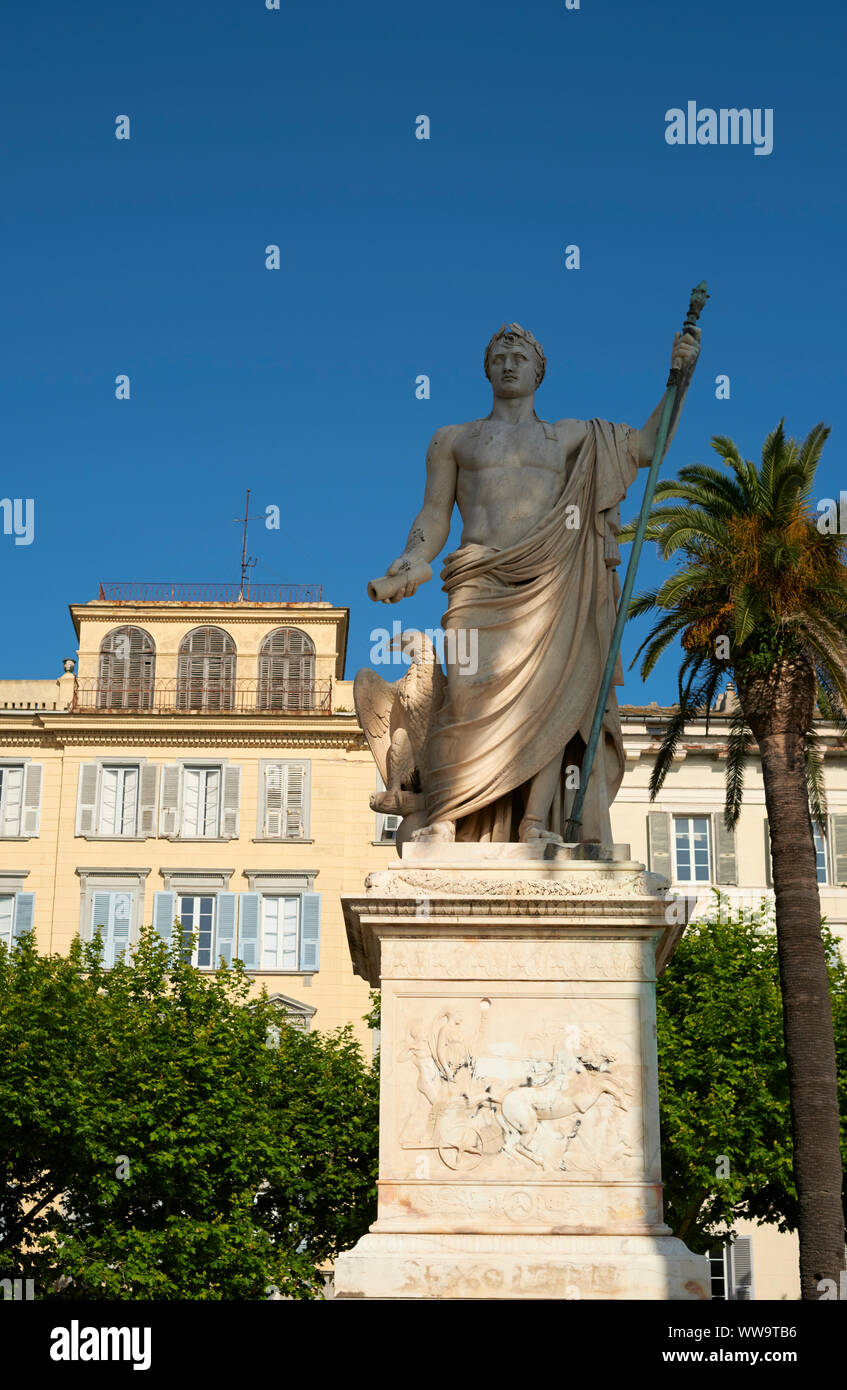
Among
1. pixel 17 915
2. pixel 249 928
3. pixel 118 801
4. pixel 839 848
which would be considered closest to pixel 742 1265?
pixel 839 848

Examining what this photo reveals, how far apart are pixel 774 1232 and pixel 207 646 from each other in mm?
22727

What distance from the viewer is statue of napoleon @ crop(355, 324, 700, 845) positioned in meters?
10.6

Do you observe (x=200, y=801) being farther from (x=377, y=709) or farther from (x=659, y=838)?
(x=377, y=709)

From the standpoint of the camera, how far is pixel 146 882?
51.0 m

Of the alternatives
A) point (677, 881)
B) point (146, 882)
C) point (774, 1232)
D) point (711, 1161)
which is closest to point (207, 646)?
point (146, 882)

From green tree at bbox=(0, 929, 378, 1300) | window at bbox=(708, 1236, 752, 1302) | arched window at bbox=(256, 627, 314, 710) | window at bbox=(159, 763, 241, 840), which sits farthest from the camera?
arched window at bbox=(256, 627, 314, 710)

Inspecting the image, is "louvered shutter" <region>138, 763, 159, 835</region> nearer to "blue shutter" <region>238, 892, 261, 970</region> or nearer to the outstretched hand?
"blue shutter" <region>238, 892, 261, 970</region>

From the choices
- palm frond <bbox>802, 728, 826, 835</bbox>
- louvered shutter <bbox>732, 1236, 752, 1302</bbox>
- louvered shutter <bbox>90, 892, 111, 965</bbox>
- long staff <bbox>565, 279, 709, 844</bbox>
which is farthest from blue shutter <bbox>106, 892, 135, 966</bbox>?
long staff <bbox>565, 279, 709, 844</bbox>

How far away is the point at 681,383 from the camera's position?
1108 centimetres

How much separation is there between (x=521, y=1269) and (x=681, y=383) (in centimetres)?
519

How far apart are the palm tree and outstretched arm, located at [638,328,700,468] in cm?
1369

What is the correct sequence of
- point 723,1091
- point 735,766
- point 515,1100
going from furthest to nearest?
1. point 723,1091
2. point 735,766
3. point 515,1100

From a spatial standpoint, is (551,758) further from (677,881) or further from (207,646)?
(207,646)

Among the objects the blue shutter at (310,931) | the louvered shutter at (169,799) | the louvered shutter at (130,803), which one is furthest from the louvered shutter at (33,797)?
the blue shutter at (310,931)
